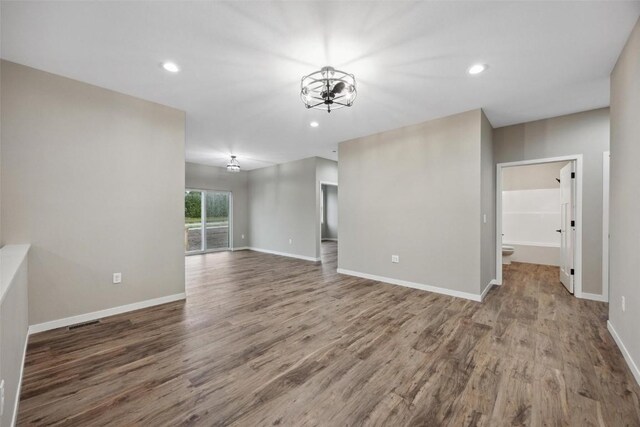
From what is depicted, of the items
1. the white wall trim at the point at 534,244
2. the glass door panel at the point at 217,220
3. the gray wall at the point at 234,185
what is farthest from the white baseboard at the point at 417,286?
the glass door panel at the point at 217,220

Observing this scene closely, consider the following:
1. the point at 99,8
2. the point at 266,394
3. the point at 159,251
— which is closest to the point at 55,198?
the point at 159,251

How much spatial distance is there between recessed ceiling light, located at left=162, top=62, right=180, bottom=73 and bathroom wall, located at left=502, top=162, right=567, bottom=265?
23.4 ft

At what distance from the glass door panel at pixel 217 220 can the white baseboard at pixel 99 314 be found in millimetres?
4837

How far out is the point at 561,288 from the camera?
4.16m

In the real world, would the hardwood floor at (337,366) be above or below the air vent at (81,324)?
below

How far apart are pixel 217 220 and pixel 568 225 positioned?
8.45 metres

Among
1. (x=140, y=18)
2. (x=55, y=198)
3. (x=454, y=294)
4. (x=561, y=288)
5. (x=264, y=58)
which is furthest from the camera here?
(x=561, y=288)

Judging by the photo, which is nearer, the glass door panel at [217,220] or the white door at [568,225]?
the white door at [568,225]

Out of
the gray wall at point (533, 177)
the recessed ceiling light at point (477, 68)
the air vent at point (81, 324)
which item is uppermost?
the recessed ceiling light at point (477, 68)

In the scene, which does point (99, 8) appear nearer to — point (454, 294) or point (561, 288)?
point (454, 294)

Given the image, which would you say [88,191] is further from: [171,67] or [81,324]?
[171,67]

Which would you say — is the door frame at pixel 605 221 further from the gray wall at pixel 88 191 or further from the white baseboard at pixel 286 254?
the gray wall at pixel 88 191

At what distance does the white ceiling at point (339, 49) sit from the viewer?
1.87 m

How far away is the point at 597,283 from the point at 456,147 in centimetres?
274
